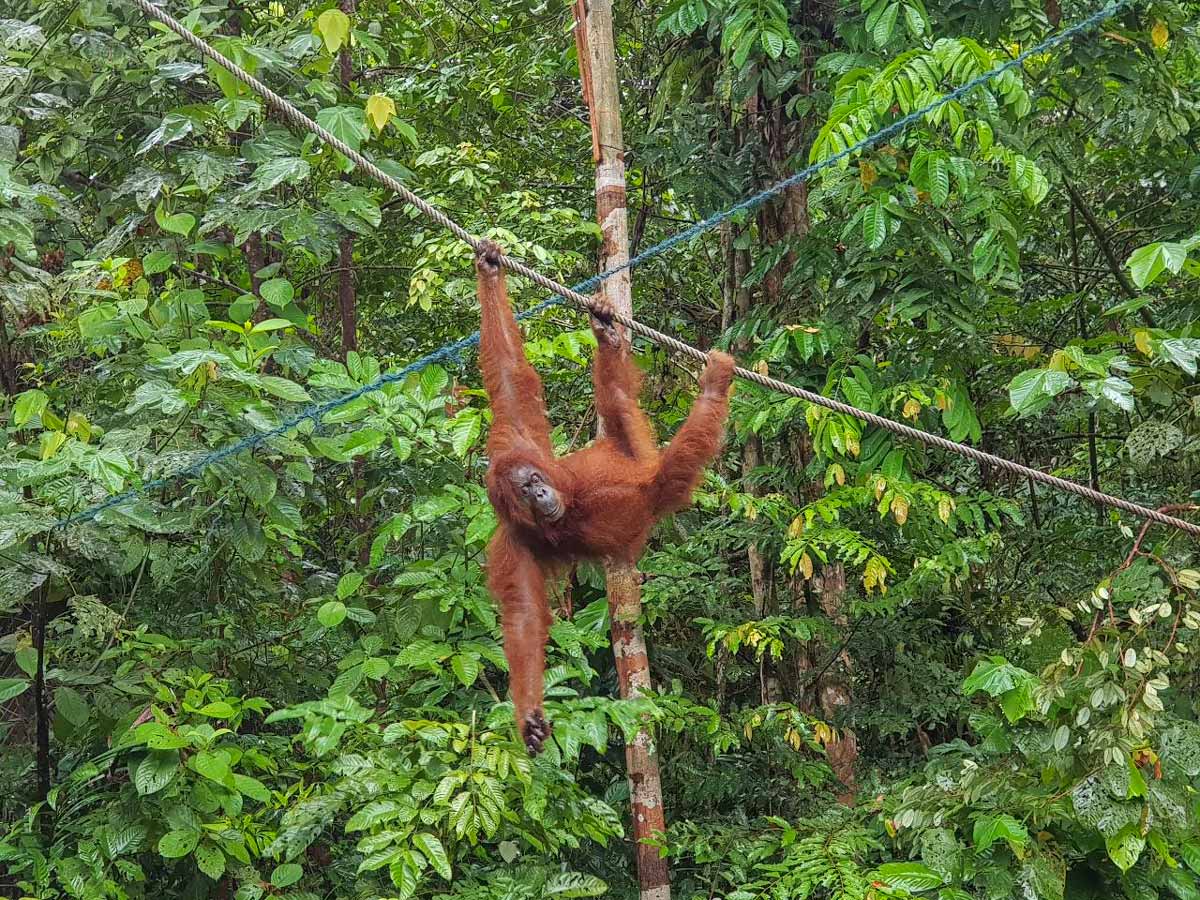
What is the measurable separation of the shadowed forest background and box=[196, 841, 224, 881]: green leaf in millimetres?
25

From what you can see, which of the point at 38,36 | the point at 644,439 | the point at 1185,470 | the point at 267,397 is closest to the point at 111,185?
the point at 38,36

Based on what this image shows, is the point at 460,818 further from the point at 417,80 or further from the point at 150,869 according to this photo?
the point at 417,80

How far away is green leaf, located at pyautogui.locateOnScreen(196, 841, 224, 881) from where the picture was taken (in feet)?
14.2

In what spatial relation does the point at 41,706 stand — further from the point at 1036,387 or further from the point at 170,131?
the point at 1036,387

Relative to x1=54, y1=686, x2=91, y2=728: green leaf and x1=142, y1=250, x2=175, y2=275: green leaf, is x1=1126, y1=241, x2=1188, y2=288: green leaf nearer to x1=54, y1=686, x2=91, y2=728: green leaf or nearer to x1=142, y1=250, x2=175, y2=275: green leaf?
x1=142, y1=250, x2=175, y2=275: green leaf

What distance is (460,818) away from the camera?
3799 millimetres

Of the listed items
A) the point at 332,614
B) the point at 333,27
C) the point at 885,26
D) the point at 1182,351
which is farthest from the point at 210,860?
the point at 885,26

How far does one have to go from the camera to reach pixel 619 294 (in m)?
5.02

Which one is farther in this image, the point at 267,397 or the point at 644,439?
the point at 267,397

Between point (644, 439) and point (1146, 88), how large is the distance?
2788 millimetres

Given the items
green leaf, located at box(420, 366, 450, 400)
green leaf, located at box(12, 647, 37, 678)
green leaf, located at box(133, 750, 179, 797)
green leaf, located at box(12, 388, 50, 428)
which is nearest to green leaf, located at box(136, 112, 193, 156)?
green leaf, located at box(12, 388, 50, 428)

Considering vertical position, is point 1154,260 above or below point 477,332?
below

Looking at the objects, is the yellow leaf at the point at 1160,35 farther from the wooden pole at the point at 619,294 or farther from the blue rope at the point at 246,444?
the blue rope at the point at 246,444

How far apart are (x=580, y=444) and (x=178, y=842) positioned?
130 inches
